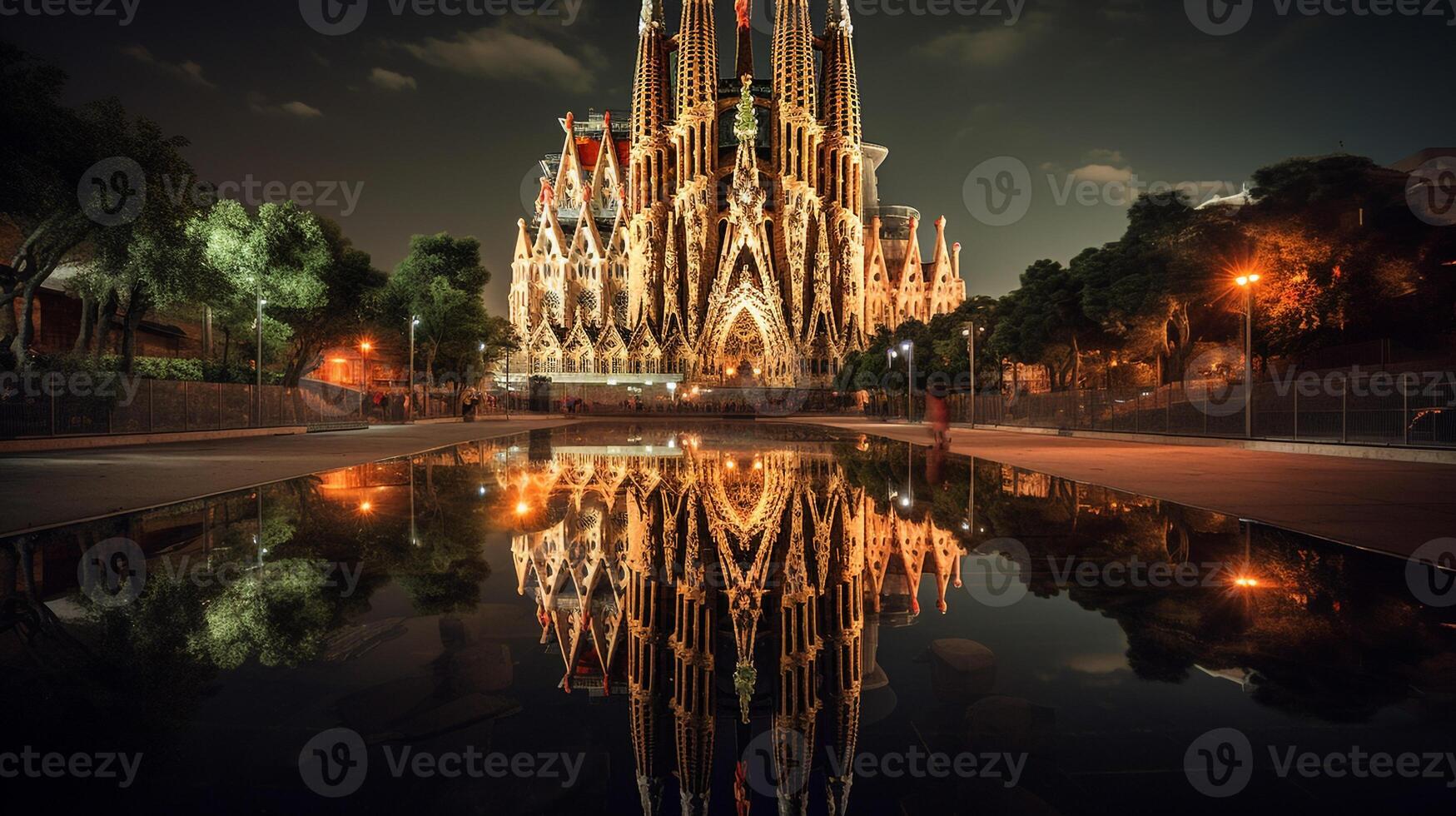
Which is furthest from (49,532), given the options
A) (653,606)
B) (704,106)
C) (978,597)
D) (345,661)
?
(704,106)

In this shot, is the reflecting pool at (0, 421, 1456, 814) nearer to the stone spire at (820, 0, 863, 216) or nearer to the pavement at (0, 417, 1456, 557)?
the pavement at (0, 417, 1456, 557)

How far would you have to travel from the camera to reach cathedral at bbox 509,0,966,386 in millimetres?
73938

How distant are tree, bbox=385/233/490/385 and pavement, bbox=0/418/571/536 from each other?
79.7ft

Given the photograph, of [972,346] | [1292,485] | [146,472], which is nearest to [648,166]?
[972,346]

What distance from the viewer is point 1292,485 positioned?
11750 millimetres

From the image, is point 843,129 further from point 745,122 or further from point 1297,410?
point 1297,410

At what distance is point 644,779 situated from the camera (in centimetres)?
271

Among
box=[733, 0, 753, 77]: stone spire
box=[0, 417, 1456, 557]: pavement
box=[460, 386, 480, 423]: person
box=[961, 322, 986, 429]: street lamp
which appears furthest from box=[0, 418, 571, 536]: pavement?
box=[733, 0, 753, 77]: stone spire

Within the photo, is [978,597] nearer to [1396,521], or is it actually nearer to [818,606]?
[818,606]

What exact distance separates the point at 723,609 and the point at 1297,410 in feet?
74.9

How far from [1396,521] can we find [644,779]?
30.3ft

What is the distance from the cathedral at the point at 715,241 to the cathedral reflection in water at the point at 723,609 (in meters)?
65.0

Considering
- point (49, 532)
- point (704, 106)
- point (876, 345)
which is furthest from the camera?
point (704, 106)

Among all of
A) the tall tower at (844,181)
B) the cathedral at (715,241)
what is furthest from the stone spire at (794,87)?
the tall tower at (844,181)
